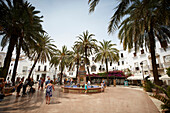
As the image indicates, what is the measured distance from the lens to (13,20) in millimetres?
10203

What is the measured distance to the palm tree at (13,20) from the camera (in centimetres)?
835

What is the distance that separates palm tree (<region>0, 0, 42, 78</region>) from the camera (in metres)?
8.35

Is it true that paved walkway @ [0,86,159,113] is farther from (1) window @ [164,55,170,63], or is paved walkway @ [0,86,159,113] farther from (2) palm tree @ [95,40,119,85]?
(1) window @ [164,55,170,63]

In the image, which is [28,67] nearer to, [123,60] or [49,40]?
[49,40]

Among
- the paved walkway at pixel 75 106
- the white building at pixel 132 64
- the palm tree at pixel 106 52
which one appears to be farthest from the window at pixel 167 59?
the paved walkway at pixel 75 106

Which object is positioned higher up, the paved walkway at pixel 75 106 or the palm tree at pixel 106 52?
the palm tree at pixel 106 52

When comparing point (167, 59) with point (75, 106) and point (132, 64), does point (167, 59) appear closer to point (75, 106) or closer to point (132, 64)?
point (132, 64)

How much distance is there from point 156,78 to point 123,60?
79.6 ft

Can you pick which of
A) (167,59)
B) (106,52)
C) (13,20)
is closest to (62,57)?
(106,52)

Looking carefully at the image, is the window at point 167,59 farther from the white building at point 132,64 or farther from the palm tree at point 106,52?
the palm tree at point 106,52

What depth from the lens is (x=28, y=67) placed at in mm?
42031

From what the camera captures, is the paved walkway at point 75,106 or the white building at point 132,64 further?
the white building at point 132,64

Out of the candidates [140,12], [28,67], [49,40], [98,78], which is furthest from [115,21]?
[28,67]

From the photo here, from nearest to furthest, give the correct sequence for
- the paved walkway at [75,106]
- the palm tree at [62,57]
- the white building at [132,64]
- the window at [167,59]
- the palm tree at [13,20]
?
1. the paved walkway at [75,106]
2. the palm tree at [13,20]
3. the window at [167,59]
4. the white building at [132,64]
5. the palm tree at [62,57]
